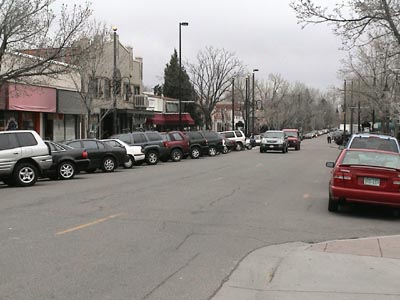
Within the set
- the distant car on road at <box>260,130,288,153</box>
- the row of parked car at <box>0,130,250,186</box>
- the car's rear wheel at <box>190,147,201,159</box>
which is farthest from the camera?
the distant car on road at <box>260,130,288,153</box>

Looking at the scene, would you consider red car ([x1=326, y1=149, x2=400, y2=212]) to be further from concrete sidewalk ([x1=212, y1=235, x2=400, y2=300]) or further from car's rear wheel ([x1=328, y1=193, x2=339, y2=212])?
concrete sidewalk ([x1=212, y1=235, x2=400, y2=300])

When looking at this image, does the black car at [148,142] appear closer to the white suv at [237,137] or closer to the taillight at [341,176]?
the taillight at [341,176]

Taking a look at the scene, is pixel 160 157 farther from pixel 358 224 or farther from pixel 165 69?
pixel 165 69

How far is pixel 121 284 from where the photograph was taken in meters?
5.95

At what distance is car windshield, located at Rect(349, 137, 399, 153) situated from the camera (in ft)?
47.3

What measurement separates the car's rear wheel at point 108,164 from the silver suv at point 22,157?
222 inches

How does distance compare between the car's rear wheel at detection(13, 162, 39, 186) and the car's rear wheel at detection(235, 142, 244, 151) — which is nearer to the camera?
the car's rear wheel at detection(13, 162, 39, 186)

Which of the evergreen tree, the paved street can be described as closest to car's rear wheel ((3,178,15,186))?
the paved street

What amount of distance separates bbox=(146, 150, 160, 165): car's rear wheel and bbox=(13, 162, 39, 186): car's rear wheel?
11236 millimetres

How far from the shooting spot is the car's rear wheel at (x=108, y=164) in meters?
22.8

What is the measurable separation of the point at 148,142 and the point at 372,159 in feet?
57.9

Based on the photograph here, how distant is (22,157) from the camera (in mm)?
16516

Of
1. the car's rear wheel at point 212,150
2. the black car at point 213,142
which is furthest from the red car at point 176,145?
the car's rear wheel at point 212,150

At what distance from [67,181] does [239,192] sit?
6.83 metres
